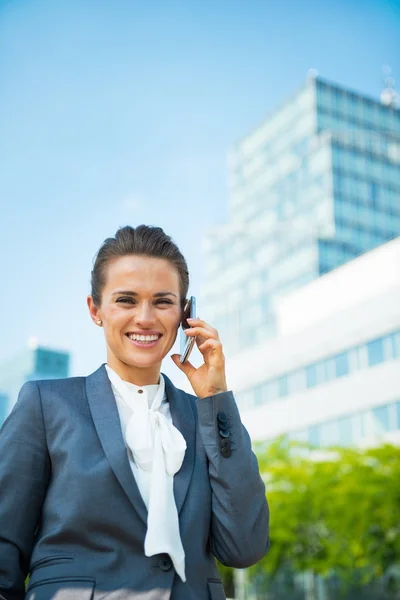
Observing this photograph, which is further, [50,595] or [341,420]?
[341,420]

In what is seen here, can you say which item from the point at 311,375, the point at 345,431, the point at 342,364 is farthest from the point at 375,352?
the point at 311,375

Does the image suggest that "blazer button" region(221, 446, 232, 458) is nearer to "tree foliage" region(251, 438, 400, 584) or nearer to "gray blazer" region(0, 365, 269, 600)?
"gray blazer" region(0, 365, 269, 600)

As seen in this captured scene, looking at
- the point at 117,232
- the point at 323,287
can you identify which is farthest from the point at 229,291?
the point at 117,232

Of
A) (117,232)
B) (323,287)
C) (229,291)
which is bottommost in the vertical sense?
(117,232)

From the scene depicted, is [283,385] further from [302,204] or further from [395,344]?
[302,204]

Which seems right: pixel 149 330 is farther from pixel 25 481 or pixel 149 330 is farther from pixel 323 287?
pixel 323 287

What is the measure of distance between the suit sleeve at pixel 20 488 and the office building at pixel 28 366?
56548 millimetres

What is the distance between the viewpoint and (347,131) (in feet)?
219

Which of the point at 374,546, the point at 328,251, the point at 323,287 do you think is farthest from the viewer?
the point at 328,251

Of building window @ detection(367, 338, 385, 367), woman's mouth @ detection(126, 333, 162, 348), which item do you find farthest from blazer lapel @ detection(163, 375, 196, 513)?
building window @ detection(367, 338, 385, 367)

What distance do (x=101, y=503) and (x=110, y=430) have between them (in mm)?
215

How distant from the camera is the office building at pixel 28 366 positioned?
58.7 m

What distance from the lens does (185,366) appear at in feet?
7.93

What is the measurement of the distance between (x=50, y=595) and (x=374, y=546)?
18541mm
